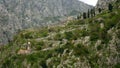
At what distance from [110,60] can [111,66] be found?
5.03 m

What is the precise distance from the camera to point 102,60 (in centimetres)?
19975

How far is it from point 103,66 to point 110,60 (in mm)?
6849

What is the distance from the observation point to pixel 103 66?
196375 mm

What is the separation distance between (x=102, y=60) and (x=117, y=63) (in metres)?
11.7

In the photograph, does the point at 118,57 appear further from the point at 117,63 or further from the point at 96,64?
the point at 96,64

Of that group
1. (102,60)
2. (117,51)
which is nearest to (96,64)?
(102,60)

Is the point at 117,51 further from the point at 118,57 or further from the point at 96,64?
the point at 96,64

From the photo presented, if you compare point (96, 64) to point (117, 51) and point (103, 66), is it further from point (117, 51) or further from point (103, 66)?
point (117, 51)

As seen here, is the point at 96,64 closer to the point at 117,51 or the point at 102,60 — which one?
the point at 102,60

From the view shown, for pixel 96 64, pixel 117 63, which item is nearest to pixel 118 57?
pixel 117 63

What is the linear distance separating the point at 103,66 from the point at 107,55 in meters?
9.11

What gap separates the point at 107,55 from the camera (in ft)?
655

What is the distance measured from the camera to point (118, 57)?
19575 centimetres

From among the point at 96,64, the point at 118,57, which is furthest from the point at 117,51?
the point at 96,64
